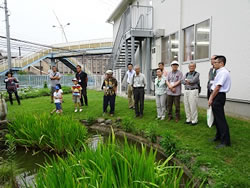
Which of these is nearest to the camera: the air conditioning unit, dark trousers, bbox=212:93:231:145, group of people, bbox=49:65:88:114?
dark trousers, bbox=212:93:231:145

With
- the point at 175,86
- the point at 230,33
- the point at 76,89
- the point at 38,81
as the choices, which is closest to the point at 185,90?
the point at 175,86

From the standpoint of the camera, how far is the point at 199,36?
7.11m

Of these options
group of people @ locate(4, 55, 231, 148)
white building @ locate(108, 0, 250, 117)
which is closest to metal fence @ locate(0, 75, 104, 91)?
white building @ locate(108, 0, 250, 117)

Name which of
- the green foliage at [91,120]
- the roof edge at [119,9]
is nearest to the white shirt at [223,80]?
the green foliage at [91,120]

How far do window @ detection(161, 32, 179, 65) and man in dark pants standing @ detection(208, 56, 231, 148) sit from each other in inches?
200

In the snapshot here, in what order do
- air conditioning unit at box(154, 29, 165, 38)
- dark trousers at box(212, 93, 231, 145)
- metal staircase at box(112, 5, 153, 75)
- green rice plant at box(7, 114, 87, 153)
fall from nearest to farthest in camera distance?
dark trousers at box(212, 93, 231, 145) < green rice plant at box(7, 114, 87, 153) < air conditioning unit at box(154, 29, 165, 38) < metal staircase at box(112, 5, 153, 75)

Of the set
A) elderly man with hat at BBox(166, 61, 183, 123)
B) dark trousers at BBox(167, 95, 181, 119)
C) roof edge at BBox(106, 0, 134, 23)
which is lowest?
dark trousers at BBox(167, 95, 181, 119)

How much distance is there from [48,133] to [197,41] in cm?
601

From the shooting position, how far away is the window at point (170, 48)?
853 cm

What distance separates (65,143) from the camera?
157 inches

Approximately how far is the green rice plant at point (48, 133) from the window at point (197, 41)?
511 centimetres

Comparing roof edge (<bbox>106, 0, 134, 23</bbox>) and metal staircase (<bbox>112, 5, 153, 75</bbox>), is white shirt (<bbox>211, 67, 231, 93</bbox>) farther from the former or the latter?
roof edge (<bbox>106, 0, 134, 23</bbox>)

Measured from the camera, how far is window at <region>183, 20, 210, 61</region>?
6.75 m

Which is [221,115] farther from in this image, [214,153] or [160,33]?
[160,33]
